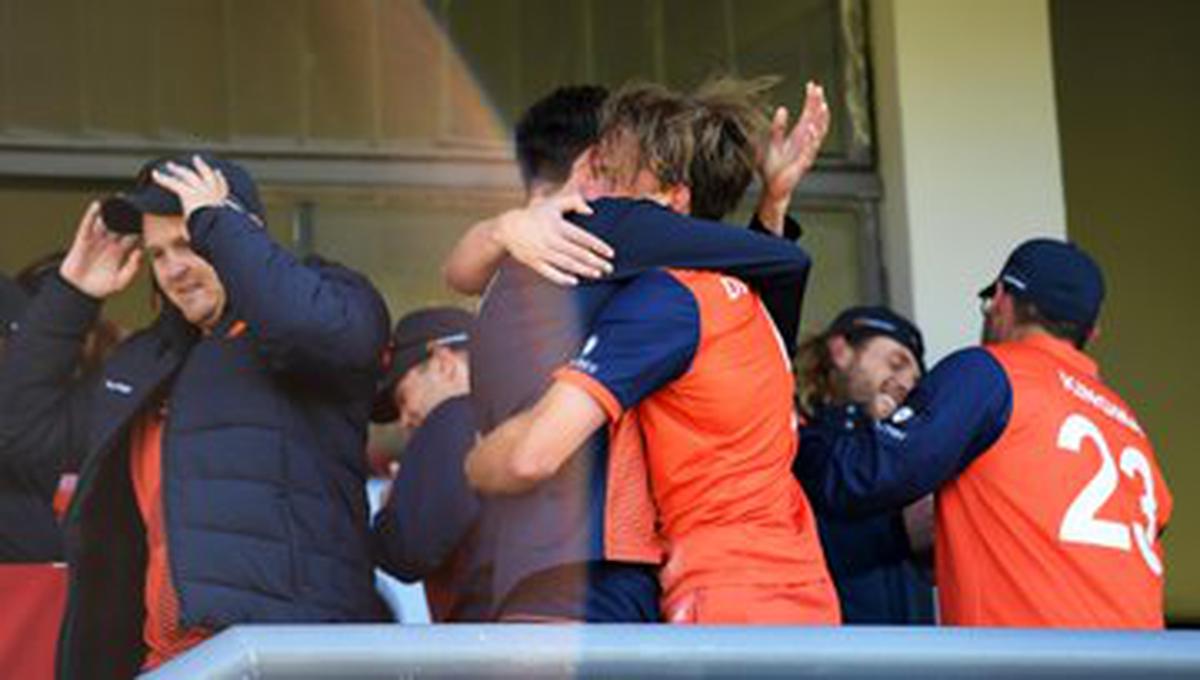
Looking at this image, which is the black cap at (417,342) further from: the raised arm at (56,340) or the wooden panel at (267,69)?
the wooden panel at (267,69)

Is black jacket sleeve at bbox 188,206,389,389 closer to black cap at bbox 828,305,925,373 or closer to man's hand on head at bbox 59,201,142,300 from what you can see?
man's hand on head at bbox 59,201,142,300

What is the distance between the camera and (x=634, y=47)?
21.8ft

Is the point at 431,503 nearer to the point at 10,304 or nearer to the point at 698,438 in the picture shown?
the point at 698,438

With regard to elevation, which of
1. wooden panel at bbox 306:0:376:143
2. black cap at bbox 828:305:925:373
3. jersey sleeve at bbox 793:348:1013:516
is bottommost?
jersey sleeve at bbox 793:348:1013:516

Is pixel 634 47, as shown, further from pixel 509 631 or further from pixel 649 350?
pixel 509 631

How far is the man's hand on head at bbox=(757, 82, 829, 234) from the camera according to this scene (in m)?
4.31

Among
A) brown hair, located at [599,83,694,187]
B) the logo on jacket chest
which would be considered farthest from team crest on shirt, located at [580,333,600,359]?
the logo on jacket chest

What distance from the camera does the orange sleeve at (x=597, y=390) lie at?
358cm

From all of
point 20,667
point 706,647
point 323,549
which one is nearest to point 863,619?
point 323,549

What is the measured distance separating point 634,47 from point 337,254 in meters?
1.05

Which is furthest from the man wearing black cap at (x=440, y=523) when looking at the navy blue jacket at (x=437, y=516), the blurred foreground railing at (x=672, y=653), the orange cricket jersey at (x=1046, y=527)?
the blurred foreground railing at (x=672, y=653)

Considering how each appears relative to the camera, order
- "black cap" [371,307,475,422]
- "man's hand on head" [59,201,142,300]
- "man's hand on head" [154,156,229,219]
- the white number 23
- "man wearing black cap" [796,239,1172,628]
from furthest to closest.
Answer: "black cap" [371,307,475,422] < "man's hand on head" [59,201,142,300] < the white number 23 < "man wearing black cap" [796,239,1172,628] < "man's hand on head" [154,156,229,219]

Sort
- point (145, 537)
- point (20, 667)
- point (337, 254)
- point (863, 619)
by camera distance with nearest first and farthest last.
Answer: point (145, 537), point (20, 667), point (863, 619), point (337, 254)

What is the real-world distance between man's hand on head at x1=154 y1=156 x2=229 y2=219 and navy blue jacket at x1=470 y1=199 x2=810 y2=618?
63cm
